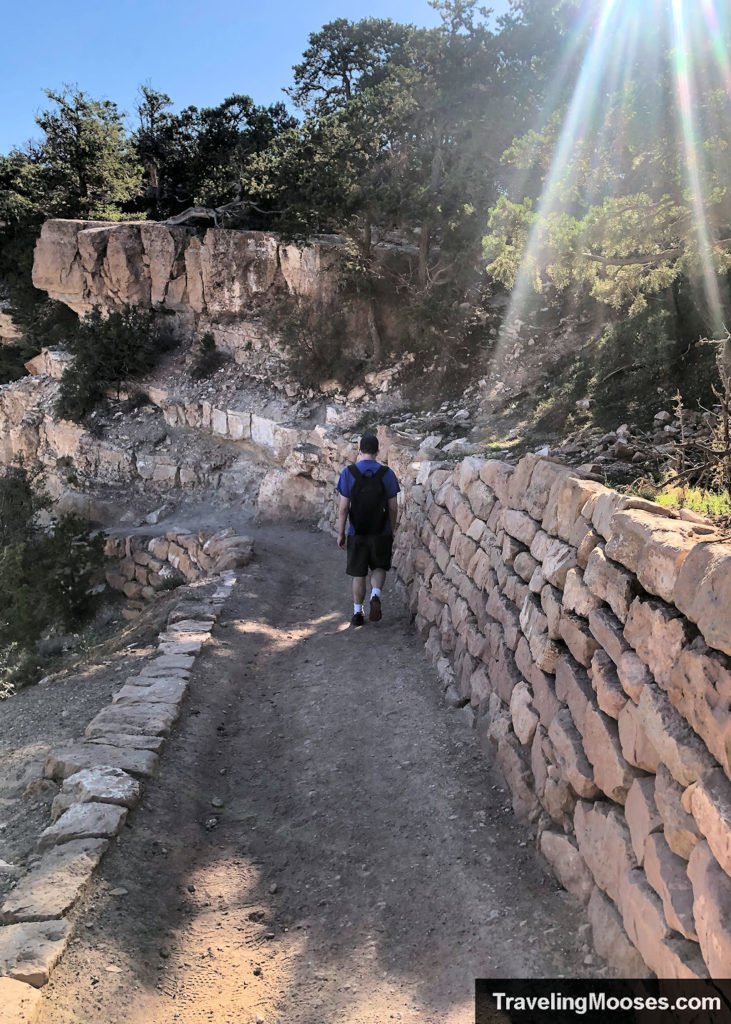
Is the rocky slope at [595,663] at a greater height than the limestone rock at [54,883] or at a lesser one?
greater

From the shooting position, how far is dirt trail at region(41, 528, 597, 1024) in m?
2.86

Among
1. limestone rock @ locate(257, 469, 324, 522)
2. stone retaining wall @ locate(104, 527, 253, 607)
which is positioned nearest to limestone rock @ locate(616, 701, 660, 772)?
stone retaining wall @ locate(104, 527, 253, 607)

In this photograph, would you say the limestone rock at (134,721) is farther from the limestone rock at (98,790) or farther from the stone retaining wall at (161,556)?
the stone retaining wall at (161,556)

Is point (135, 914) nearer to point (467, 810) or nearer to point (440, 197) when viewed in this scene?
point (467, 810)

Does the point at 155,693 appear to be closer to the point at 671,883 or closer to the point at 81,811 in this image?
the point at 81,811

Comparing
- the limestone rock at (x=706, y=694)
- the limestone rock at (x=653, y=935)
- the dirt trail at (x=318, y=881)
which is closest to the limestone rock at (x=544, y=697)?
the dirt trail at (x=318, y=881)

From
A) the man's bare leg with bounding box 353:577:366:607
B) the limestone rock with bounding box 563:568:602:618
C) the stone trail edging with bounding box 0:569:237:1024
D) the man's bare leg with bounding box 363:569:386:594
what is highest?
the limestone rock with bounding box 563:568:602:618

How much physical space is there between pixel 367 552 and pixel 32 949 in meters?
4.41

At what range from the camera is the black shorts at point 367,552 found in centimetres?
677

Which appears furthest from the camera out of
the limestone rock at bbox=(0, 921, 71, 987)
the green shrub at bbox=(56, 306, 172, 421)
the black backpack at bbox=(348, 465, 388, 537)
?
the green shrub at bbox=(56, 306, 172, 421)

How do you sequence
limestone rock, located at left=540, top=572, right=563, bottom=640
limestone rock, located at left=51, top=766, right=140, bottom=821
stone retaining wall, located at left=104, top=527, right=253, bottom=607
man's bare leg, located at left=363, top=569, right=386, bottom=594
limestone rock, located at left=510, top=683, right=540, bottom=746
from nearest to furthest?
limestone rock, located at left=540, top=572, right=563, bottom=640
limestone rock, located at left=510, top=683, right=540, bottom=746
limestone rock, located at left=51, top=766, right=140, bottom=821
man's bare leg, located at left=363, top=569, right=386, bottom=594
stone retaining wall, located at left=104, top=527, right=253, bottom=607

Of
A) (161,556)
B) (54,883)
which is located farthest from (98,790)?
(161,556)

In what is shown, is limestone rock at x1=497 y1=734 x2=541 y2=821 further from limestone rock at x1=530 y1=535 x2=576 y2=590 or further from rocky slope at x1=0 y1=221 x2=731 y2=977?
limestone rock at x1=530 y1=535 x2=576 y2=590

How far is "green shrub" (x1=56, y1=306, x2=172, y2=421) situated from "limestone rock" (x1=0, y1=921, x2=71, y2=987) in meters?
15.8
